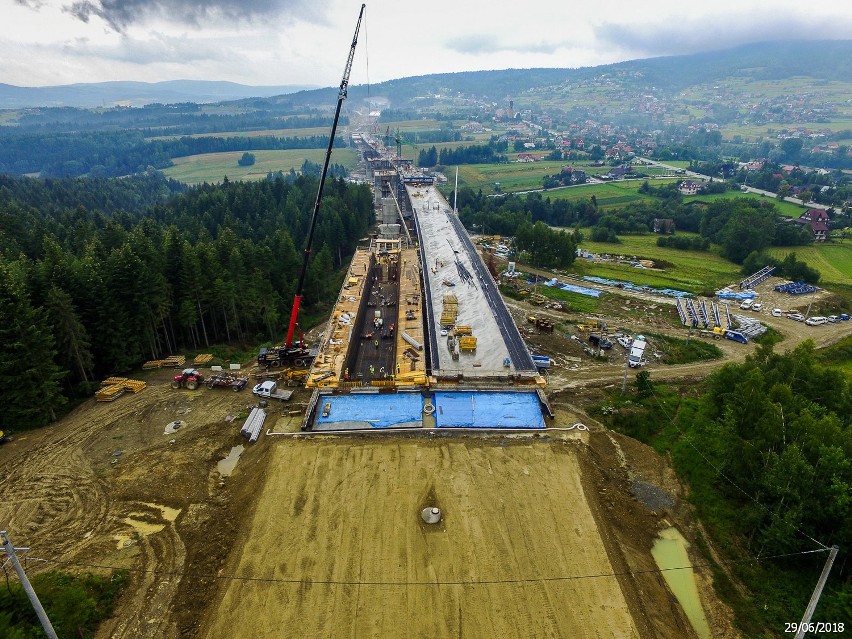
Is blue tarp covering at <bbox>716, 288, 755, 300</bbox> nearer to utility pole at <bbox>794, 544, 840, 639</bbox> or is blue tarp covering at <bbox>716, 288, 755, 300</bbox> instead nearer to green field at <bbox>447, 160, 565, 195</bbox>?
utility pole at <bbox>794, 544, 840, 639</bbox>

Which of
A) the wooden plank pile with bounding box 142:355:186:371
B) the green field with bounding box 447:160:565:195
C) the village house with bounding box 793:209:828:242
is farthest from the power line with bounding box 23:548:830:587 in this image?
the green field with bounding box 447:160:565:195

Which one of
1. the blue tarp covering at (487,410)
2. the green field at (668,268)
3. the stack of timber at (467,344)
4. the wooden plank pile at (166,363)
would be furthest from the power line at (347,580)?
the green field at (668,268)

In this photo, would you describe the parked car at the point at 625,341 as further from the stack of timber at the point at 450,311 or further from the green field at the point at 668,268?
the green field at the point at 668,268

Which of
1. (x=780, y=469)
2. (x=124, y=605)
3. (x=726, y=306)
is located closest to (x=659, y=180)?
(x=726, y=306)

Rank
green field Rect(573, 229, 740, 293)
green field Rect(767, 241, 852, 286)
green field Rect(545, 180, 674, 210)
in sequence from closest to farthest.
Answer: green field Rect(573, 229, 740, 293)
green field Rect(767, 241, 852, 286)
green field Rect(545, 180, 674, 210)

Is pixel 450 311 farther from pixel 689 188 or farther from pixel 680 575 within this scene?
pixel 689 188
